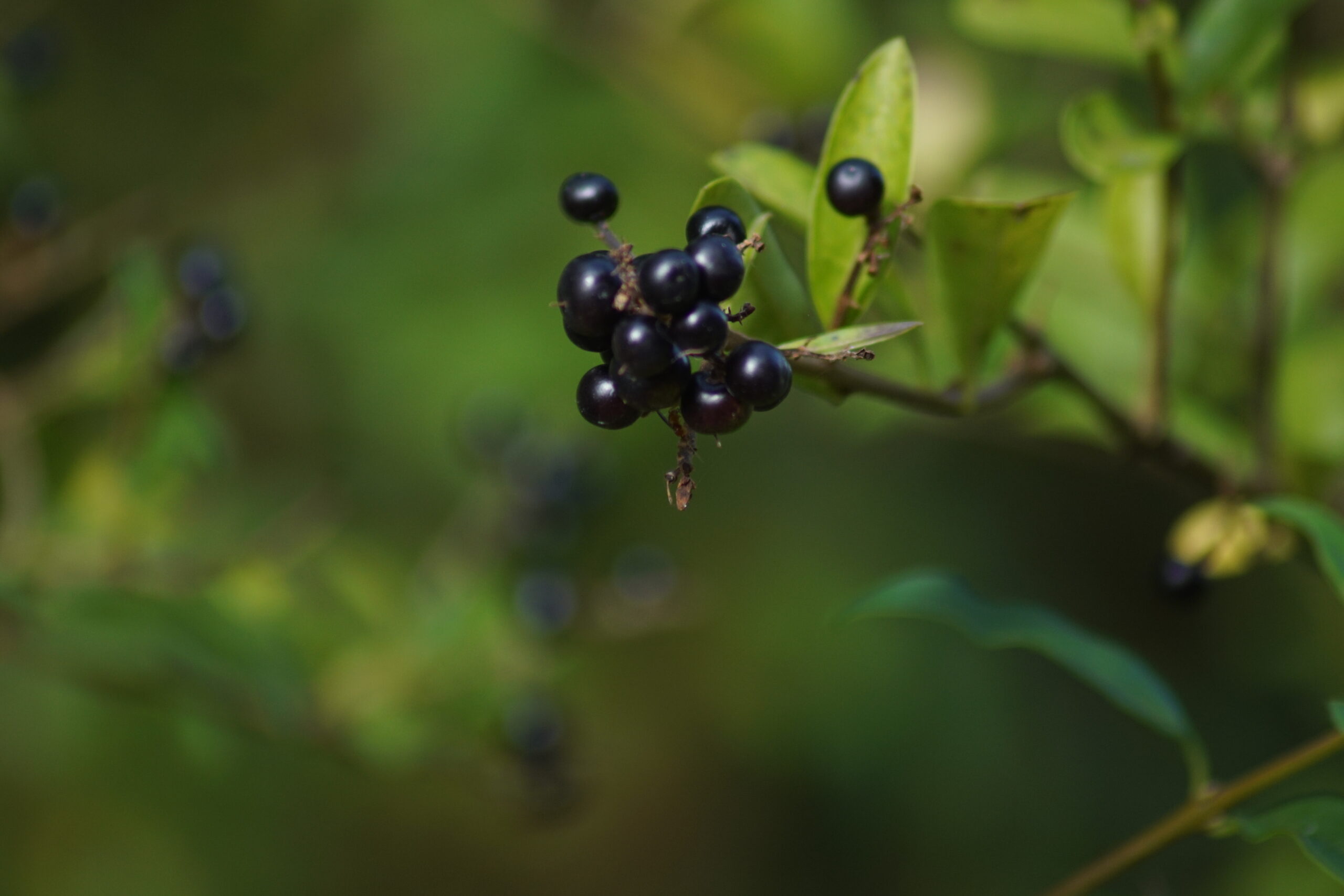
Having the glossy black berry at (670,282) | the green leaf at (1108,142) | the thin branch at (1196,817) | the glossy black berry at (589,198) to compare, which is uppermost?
the green leaf at (1108,142)

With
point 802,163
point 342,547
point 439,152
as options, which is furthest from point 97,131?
point 802,163

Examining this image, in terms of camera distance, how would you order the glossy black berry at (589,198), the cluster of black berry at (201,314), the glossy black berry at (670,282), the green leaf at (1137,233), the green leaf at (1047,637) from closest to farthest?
the glossy black berry at (670,282)
the glossy black berry at (589,198)
the green leaf at (1047,637)
the green leaf at (1137,233)
the cluster of black berry at (201,314)

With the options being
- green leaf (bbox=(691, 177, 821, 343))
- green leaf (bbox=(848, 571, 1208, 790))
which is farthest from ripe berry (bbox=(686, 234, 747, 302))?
green leaf (bbox=(848, 571, 1208, 790))

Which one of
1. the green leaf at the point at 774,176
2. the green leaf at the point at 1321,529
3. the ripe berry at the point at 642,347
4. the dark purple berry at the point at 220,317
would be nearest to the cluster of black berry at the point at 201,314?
the dark purple berry at the point at 220,317

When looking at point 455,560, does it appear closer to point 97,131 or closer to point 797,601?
point 797,601

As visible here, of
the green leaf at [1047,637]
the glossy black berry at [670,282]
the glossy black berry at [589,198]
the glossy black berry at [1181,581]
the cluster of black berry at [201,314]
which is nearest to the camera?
the glossy black berry at [670,282]

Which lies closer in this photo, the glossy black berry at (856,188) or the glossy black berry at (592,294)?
the glossy black berry at (592,294)

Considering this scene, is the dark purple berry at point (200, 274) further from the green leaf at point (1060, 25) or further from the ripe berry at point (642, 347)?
the ripe berry at point (642, 347)

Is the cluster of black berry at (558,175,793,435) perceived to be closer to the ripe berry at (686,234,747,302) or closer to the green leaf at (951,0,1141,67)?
the ripe berry at (686,234,747,302)
